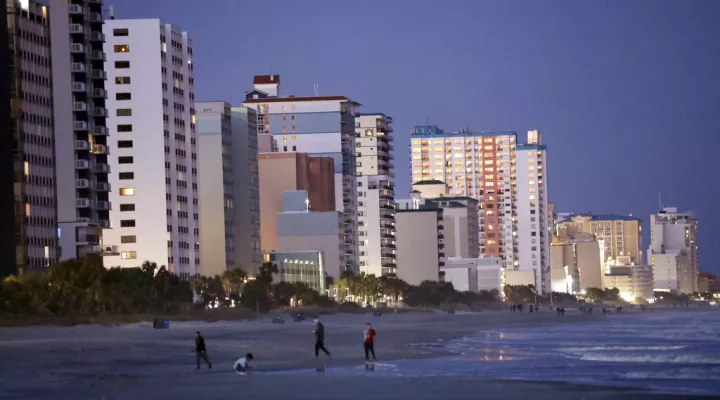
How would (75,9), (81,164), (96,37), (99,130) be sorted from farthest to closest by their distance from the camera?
(99,130)
(96,37)
(75,9)
(81,164)

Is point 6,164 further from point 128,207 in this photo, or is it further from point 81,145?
point 128,207

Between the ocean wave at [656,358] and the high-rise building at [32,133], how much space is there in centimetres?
6917

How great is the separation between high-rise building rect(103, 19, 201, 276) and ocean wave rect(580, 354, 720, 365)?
114 meters

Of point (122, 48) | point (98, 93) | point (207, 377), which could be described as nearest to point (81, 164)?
point (98, 93)

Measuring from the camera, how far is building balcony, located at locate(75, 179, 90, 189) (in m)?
129

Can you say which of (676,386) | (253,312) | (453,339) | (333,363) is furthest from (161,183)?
(676,386)

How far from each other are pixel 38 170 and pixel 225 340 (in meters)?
52.3

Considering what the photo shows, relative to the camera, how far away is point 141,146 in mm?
169375

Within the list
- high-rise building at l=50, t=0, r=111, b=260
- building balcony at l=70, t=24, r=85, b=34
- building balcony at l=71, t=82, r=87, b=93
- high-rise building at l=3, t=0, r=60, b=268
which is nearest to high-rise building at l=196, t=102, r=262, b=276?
Answer: high-rise building at l=50, t=0, r=111, b=260

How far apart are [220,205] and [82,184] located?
2438 inches

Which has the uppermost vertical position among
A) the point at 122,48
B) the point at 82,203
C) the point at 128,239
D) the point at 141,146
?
the point at 122,48

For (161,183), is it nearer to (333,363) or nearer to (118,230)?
(118,230)

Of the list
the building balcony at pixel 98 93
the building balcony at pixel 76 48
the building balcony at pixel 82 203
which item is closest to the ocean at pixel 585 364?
the building balcony at pixel 82 203

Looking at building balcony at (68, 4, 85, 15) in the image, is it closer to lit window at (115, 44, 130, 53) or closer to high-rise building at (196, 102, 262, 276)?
lit window at (115, 44, 130, 53)
